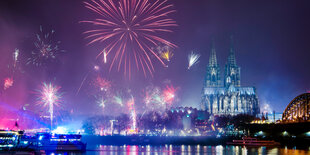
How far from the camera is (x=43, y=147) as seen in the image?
102m

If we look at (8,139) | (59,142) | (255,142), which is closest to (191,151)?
(59,142)

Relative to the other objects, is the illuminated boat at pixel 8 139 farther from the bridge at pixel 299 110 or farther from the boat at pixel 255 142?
the bridge at pixel 299 110

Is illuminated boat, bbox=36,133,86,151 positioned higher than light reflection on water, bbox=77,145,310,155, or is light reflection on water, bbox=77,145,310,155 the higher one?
illuminated boat, bbox=36,133,86,151

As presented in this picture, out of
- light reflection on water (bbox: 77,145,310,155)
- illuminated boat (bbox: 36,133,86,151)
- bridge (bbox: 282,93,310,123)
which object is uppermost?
bridge (bbox: 282,93,310,123)

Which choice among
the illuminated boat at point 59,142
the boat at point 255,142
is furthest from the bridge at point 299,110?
the illuminated boat at point 59,142

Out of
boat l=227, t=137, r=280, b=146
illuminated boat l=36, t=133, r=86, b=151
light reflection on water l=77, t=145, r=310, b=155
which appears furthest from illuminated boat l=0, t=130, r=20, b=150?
boat l=227, t=137, r=280, b=146

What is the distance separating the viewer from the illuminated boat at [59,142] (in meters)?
103

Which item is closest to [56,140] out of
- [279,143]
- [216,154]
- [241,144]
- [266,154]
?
[216,154]

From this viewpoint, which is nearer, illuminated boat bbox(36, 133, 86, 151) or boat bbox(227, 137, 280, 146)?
illuminated boat bbox(36, 133, 86, 151)

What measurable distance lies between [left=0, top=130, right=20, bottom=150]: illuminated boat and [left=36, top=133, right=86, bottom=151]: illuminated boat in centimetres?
1399

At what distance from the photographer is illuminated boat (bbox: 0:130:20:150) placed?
277ft

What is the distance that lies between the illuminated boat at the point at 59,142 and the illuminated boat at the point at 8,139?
14.0 meters

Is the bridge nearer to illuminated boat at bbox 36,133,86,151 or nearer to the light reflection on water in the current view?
the light reflection on water

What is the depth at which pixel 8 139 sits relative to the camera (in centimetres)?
8900
